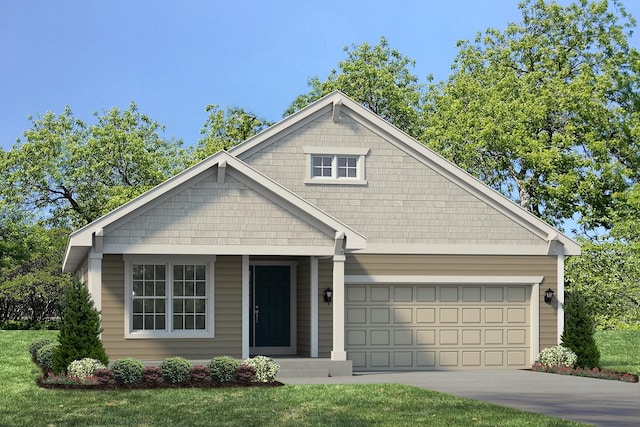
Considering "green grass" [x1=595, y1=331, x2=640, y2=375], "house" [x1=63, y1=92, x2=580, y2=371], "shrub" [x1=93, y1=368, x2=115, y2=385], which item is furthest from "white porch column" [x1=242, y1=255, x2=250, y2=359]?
"green grass" [x1=595, y1=331, x2=640, y2=375]

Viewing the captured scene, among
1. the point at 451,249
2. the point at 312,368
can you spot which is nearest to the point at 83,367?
the point at 312,368

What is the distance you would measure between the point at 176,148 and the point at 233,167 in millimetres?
35521

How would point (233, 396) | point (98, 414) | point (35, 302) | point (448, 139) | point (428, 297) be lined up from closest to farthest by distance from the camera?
point (98, 414) < point (233, 396) < point (428, 297) < point (448, 139) < point (35, 302)

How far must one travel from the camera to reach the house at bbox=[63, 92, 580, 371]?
23.5 m

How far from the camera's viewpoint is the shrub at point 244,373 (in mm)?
19844

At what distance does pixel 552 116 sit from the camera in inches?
1690

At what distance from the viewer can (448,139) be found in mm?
44906

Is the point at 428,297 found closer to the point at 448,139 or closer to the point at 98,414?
the point at 98,414

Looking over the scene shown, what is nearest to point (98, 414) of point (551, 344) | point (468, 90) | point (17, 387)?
point (17, 387)

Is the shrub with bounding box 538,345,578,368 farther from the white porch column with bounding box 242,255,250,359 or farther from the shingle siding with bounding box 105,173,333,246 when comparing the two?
the white porch column with bounding box 242,255,250,359

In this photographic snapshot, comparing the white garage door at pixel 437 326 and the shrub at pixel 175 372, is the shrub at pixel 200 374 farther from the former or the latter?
the white garage door at pixel 437 326

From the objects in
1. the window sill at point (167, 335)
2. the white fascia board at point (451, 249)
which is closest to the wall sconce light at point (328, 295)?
the white fascia board at point (451, 249)

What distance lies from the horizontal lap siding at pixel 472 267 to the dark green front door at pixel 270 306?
5.84 ft

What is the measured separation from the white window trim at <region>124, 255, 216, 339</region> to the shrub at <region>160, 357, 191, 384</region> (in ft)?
11.9
